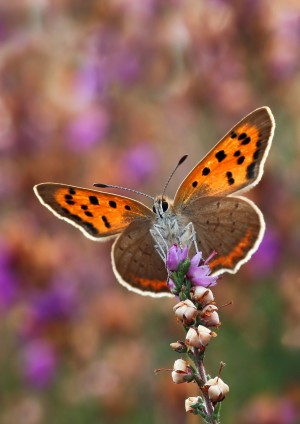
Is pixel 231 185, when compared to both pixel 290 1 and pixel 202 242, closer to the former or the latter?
pixel 202 242

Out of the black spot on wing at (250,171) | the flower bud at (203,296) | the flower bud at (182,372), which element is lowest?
the flower bud at (182,372)

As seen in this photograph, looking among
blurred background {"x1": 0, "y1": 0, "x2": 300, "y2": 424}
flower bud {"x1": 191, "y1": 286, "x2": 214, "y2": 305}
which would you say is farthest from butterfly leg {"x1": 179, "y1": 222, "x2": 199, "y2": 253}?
blurred background {"x1": 0, "y1": 0, "x2": 300, "y2": 424}

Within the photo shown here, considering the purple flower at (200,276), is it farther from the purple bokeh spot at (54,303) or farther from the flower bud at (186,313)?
the purple bokeh spot at (54,303)

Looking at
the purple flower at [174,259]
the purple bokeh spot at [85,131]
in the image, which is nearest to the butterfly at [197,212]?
the purple flower at [174,259]

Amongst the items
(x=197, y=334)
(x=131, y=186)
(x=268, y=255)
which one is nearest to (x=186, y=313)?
(x=197, y=334)

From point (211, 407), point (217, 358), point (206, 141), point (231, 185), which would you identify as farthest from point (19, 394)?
point (211, 407)
